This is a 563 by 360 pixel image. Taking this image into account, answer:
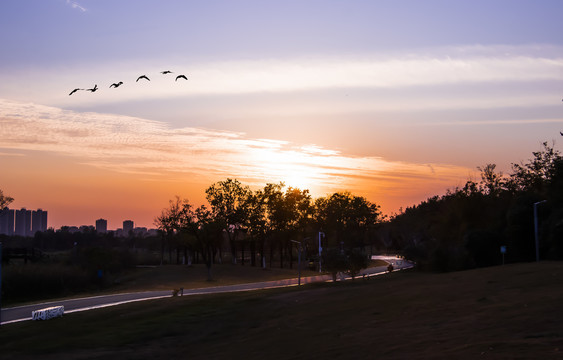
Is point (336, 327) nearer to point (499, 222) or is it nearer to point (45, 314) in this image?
point (45, 314)

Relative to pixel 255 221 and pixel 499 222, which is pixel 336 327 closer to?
pixel 499 222

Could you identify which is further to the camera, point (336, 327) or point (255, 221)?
point (255, 221)

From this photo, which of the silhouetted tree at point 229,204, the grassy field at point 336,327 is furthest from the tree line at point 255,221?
the grassy field at point 336,327

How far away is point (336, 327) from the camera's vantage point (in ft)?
114

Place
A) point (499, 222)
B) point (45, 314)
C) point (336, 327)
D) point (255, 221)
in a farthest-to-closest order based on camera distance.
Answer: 1. point (255, 221)
2. point (499, 222)
3. point (45, 314)
4. point (336, 327)

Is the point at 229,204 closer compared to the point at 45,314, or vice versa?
the point at 45,314

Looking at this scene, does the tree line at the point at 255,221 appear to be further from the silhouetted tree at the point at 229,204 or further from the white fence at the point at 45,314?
the white fence at the point at 45,314

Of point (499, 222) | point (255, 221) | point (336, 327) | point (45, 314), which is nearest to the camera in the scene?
point (336, 327)

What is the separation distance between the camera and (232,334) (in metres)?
38.0

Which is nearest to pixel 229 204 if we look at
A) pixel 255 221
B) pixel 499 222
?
pixel 255 221

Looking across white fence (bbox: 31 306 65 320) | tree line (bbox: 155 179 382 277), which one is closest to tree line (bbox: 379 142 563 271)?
tree line (bbox: 155 179 382 277)

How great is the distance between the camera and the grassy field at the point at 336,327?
78.9 ft

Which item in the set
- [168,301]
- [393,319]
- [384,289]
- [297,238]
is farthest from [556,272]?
[297,238]

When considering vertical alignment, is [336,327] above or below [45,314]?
above
